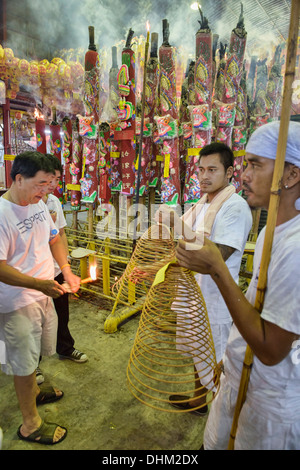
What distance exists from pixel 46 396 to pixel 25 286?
127 centimetres

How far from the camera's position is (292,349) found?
1015mm

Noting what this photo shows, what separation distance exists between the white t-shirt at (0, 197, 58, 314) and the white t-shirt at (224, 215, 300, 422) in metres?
1.45

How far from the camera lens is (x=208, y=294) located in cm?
205

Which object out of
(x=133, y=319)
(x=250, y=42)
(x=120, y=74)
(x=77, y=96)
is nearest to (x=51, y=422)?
(x=133, y=319)

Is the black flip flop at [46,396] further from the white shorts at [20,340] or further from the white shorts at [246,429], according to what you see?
the white shorts at [246,429]

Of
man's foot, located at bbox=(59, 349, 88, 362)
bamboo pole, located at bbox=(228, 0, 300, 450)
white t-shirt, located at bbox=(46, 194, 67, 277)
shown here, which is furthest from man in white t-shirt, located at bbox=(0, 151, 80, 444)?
bamboo pole, located at bbox=(228, 0, 300, 450)

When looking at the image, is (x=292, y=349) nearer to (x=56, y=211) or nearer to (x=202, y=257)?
(x=202, y=257)

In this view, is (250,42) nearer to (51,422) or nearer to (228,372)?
(228,372)

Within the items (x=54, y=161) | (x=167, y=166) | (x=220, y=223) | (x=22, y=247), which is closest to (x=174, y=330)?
(x=220, y=223)

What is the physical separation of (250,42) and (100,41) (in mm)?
3715

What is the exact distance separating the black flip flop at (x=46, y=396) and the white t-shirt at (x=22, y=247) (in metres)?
1.04

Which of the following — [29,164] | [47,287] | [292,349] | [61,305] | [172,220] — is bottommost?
[61,305]

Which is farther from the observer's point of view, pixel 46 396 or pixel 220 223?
pixel 46 396

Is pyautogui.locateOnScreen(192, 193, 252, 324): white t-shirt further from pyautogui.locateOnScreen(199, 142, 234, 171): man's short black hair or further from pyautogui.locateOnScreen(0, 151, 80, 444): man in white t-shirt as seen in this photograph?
pyautogui.locateOnScreen(0, 151, 80, 444): man in white t-shirt
